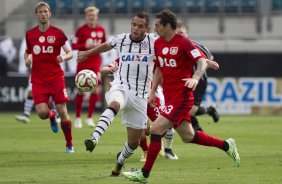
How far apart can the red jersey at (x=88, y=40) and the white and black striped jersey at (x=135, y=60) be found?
820 centimetres

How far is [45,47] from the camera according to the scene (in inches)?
502

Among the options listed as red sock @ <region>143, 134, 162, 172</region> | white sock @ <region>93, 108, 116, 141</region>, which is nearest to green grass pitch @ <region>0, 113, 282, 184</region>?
red sock @ <region>143, 134, 162, 172</region>

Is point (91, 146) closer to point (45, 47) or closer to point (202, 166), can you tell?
point (202, 166)

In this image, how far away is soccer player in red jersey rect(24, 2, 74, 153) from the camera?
41.0 ft

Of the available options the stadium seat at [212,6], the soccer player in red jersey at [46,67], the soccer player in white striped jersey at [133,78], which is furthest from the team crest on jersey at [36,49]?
the stadium seat at [212,6]

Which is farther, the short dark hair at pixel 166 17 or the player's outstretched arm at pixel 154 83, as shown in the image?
the player's outstretched arm at pixel 154 83

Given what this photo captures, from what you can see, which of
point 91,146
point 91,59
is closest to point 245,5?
point 91,59

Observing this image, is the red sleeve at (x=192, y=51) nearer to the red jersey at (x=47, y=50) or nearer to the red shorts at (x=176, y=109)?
the red shorts at (x=176, y=109)

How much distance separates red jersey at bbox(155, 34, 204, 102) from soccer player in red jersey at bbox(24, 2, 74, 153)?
3.42m

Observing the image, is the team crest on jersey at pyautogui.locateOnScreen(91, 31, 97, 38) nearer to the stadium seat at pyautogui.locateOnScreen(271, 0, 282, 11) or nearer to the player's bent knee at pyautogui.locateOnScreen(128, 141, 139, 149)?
the player's bent knee at pyautogui.locateOnScreen(128, 141, 139, 149)

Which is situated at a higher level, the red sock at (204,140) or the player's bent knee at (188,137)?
the player's bent knee at (188,137)

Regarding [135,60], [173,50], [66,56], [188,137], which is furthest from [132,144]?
[66,56]

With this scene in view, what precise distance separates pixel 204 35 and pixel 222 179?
17455 mm

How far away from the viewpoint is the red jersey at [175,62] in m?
9.11
